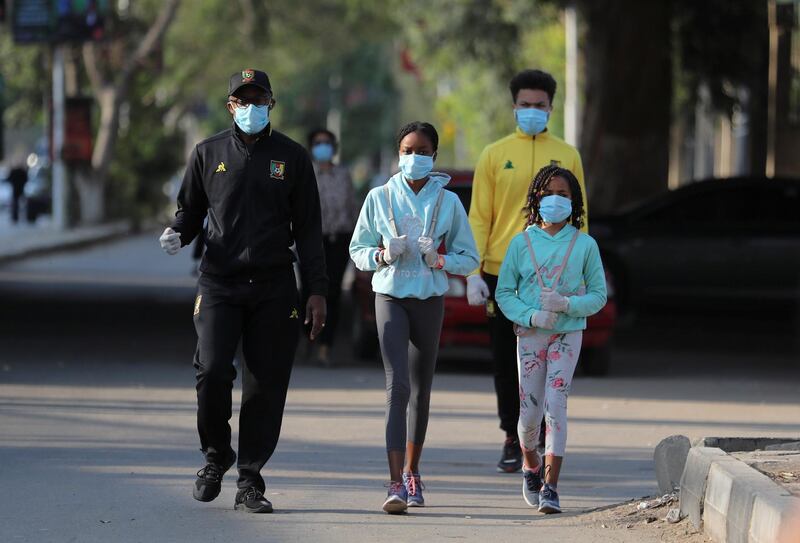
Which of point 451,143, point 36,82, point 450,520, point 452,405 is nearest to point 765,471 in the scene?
point 450,520

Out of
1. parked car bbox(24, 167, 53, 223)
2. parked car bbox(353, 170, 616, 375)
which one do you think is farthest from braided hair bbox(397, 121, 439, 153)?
parked car bbox(24, 167, 53, 223)

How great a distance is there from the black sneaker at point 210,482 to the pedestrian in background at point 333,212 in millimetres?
6546

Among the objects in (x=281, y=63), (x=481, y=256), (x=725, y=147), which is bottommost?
(x=481, y=256)

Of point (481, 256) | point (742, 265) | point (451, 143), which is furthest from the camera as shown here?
point (451, 143)

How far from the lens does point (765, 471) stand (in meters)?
7.29

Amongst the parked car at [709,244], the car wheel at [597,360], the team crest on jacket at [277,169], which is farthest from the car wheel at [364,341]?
the team crest on jacket at [277,169]

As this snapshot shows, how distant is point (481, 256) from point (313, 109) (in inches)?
4410

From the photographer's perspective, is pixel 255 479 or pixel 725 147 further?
pixel 725 147

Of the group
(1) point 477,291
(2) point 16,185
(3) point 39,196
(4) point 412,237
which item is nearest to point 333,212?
(1) point 477,291

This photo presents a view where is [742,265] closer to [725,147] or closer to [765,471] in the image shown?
[765,471]

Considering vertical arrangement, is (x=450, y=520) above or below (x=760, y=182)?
below

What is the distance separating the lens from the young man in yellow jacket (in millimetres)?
8938

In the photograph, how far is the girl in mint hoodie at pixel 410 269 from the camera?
313 inches

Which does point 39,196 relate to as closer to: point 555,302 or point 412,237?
point 412,237
